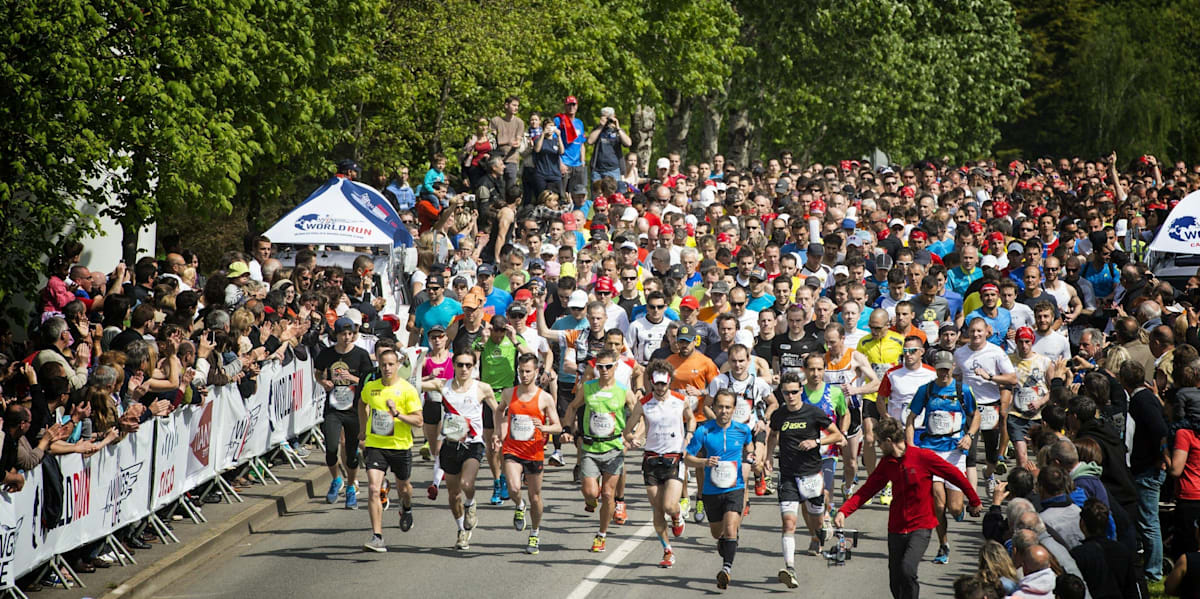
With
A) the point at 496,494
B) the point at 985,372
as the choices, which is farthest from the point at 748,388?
the point at 496,494

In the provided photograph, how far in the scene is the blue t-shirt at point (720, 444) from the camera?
13953 mm

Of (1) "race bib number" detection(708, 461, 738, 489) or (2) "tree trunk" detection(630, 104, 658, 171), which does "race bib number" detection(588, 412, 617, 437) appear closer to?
(1) "race bib number" detection(708, 461, 738, 489)

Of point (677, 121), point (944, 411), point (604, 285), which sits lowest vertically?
point (944, 411)

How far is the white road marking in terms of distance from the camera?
13.4m

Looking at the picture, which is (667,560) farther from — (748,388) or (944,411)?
(944,411)

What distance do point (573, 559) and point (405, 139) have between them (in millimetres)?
17714

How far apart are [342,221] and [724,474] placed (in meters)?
9.52

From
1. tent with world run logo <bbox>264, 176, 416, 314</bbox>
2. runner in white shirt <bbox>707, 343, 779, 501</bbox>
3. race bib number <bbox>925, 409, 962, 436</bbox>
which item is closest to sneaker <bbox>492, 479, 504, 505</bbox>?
runner in white shirt <bbox>707, 343, 779, 501</bbox>

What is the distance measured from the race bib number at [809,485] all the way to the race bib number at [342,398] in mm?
4963

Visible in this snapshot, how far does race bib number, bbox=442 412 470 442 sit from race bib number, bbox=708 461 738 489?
261cm

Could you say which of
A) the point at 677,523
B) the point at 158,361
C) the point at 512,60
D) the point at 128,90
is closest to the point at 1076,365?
the point at 677,523

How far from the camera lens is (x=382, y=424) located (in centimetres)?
1521

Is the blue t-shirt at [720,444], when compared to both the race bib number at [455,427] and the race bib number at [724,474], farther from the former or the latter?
the race bib number at [455,427]

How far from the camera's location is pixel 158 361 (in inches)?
595
